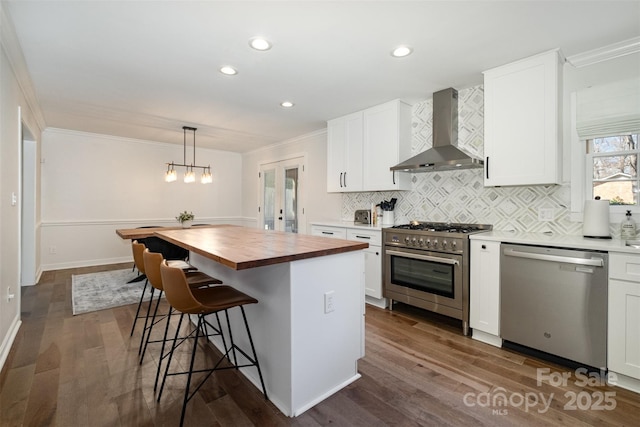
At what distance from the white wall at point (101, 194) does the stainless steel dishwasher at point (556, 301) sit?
20.2ft

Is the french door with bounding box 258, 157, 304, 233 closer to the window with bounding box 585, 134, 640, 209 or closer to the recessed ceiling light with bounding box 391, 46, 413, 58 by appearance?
the recessed ceiling light with bounding box 391, 46, 413, 58

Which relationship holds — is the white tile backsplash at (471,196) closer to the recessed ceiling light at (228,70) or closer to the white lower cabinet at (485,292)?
the white lower cabinet at (485,292)

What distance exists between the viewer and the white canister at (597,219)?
7.81ft

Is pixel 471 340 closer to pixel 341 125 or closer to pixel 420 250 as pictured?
pixel 420 250

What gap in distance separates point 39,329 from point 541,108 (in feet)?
16.1

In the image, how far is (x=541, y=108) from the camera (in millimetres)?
2512

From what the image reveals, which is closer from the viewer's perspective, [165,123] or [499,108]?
[499,108]

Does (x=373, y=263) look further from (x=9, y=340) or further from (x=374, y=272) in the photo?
(x=9, y=340)

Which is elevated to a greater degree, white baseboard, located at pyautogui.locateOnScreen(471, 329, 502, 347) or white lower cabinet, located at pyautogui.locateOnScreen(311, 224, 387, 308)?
white lower cabinet, located at pyautogui.locateOnScreen(311, 224, 387, 308)

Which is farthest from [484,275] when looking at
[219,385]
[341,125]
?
[341,125]

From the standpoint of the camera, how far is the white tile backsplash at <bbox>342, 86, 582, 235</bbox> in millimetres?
2783

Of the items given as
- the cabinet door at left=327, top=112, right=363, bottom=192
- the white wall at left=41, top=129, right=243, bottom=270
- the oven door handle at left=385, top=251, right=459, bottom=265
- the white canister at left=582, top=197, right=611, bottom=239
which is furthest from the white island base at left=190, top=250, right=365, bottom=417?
the white wall at left=41, top=129, right=243, bottom=270

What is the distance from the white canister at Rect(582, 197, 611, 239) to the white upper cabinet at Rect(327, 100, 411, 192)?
174 centimetres

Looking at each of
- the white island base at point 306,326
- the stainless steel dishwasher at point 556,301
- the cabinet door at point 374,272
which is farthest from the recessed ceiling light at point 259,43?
the stainless steel dishwasher at point 556,301
